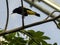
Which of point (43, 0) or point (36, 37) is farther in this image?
point (43, 0)

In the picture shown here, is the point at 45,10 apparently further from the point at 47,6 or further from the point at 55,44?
the point at 55,44

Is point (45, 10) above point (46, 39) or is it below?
below

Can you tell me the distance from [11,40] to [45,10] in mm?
971

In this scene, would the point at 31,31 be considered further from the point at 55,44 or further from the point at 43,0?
the point at 43,0

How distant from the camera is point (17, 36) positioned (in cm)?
76

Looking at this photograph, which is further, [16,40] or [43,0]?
[43,0]

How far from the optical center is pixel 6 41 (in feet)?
2.45

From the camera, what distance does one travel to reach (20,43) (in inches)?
28.7

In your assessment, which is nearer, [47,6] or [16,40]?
[16,40]

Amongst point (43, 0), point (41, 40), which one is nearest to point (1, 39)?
point (41, 40)

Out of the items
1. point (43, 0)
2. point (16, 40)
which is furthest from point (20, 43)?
point (43, 0)

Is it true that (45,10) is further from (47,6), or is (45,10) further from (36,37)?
(36,37)

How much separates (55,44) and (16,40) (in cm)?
12

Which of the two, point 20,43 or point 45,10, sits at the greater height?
point 20,43
